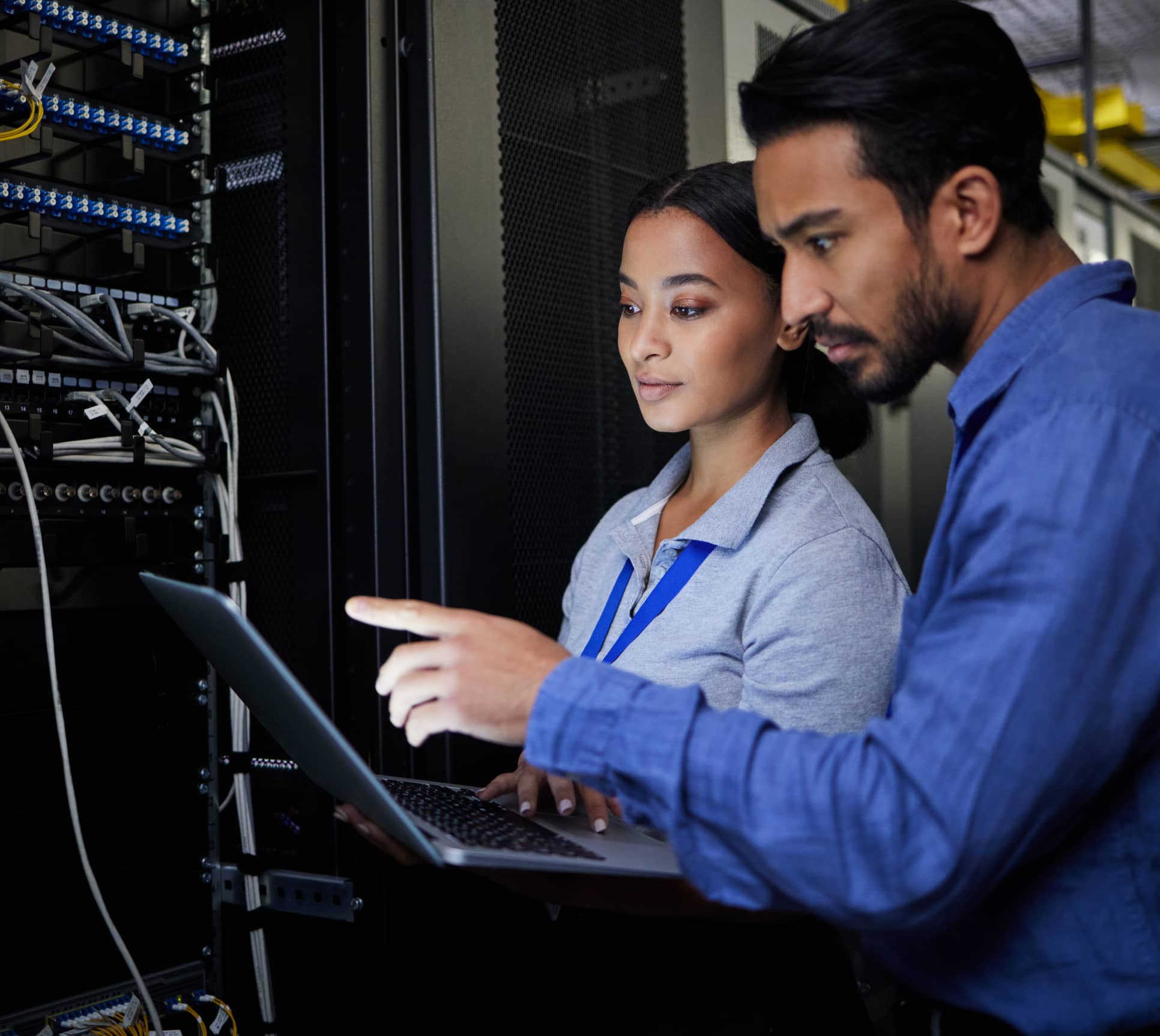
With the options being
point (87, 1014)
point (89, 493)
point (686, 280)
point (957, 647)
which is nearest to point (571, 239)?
point (686, 280)

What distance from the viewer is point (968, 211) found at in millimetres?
881

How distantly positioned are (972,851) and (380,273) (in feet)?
3.42

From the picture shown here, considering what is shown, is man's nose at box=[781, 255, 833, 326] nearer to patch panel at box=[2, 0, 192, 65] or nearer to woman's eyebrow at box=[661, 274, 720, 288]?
woman's eyebrow at box=[661, 274, 720, 288]

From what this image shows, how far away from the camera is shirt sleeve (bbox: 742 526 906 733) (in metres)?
1.10

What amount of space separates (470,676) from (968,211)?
0.54 metres

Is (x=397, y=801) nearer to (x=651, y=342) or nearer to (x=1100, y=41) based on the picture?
(x=651, y=342)

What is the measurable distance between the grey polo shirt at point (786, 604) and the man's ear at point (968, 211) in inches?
15.1

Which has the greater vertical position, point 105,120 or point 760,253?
point 105,120

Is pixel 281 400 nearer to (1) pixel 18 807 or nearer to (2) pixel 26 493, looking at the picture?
(2) pixel 26 493

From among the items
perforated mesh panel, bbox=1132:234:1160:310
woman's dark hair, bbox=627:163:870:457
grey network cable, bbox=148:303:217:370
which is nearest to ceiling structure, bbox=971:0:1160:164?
perforated mesh panel, bbox=1132:234:1160:310

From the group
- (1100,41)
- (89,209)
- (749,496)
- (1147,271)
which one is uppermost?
(1100,41)

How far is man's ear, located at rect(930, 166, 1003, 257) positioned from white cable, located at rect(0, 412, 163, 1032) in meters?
1.00

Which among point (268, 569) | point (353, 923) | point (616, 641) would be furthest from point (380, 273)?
point (353, 923)

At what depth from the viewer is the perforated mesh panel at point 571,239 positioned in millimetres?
1586
